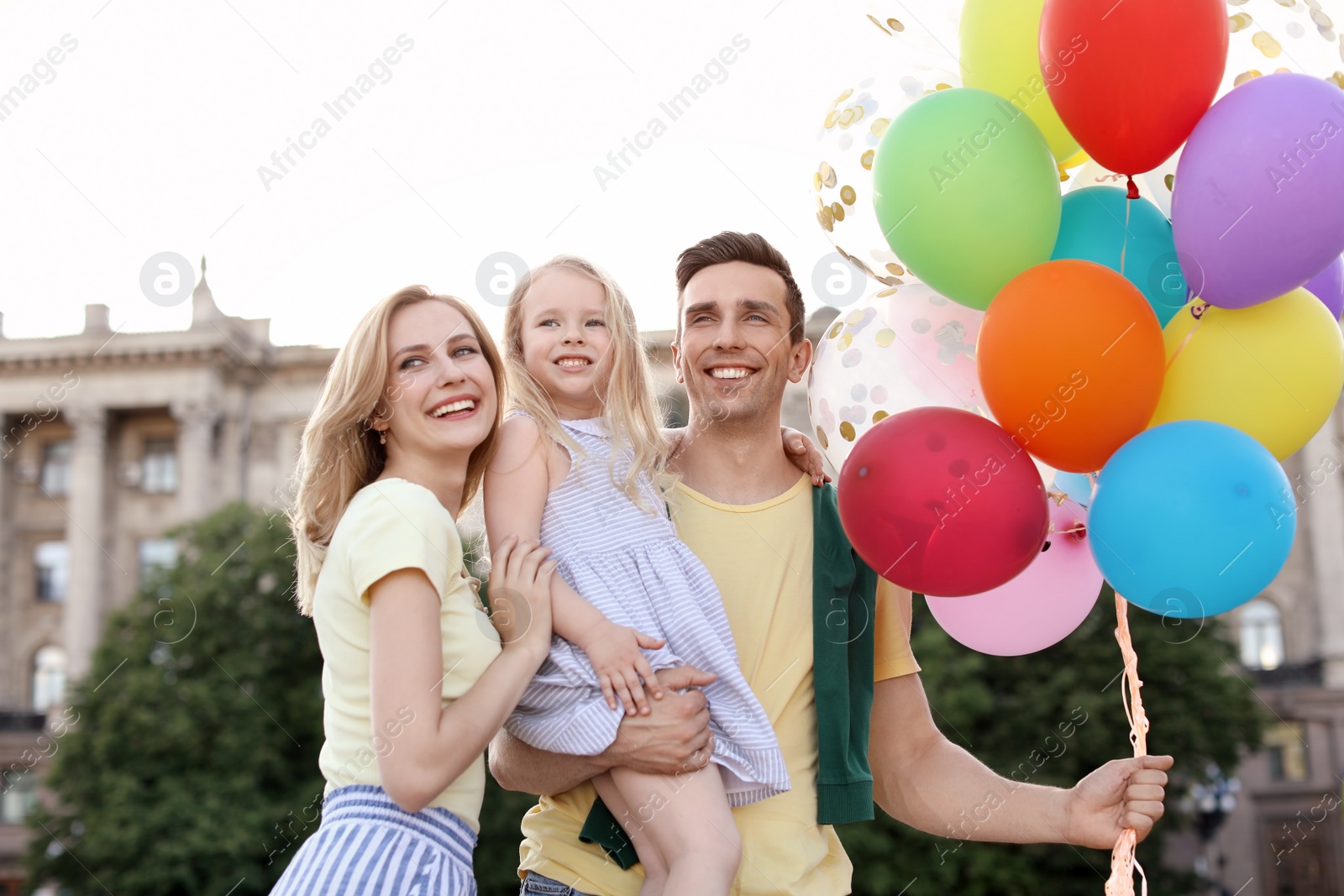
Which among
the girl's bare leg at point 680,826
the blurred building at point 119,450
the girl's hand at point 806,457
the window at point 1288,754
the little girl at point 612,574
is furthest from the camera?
the blurred building at point 119,450

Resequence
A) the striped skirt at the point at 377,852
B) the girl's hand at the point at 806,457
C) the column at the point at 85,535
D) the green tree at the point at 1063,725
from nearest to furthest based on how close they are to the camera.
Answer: the striped skirt at the point at 377,852, the girl's hand at the point at 806,457, the green tree at the point at 1063,725, the column at the point at 85,535

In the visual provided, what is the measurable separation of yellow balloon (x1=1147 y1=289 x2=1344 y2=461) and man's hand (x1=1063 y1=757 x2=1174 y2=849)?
2.57ft

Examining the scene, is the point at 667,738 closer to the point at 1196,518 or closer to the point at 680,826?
the point at 680,826

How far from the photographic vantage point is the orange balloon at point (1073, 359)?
2.62 meters

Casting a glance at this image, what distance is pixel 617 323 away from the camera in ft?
10.5

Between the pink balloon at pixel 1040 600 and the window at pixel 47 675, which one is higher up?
the window at pixel 47 675

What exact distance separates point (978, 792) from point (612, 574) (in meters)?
1.12

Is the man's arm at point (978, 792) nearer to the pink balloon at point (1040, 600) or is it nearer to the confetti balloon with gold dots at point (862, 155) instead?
the pink balloon at point (1040, 600)

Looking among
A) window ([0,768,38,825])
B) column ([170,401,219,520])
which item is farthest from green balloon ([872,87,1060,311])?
column ([170,401,219,520])

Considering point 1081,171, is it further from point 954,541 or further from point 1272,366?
point 954,541

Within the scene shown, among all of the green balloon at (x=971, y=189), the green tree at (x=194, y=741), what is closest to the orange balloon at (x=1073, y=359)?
the green balloon at (x=971, y=189)

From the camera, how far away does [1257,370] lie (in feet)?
9.00

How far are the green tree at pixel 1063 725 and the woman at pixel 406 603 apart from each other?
49.4ft

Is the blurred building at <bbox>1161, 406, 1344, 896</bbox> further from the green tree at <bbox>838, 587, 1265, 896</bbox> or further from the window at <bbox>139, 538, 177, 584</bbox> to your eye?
A: the window at <bbox>139, 538, 177, 584</bbox>
